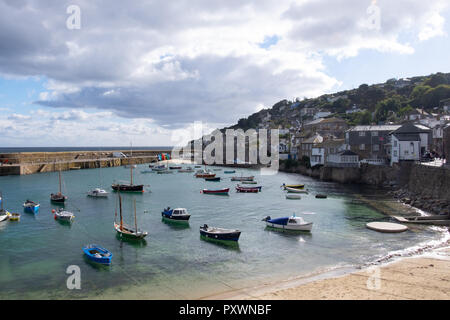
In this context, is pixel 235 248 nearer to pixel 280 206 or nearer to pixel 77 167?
pixel 280 206

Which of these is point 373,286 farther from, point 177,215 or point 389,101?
point 389,101

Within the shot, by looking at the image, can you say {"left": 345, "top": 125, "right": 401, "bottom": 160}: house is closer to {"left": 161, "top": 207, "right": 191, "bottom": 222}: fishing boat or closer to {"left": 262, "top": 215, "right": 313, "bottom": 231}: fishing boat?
{"left": 262, "top": 215, "right": 313, "bottom": 231}: fishing boat

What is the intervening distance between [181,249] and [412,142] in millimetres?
55748

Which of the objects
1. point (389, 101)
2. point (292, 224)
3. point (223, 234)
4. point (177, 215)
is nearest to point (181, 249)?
point (223, 234)

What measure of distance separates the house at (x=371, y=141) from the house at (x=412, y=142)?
30.5 feet

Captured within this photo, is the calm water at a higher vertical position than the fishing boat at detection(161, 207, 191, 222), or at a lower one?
lower

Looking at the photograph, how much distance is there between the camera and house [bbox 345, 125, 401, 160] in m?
77.1

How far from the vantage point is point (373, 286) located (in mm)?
20234

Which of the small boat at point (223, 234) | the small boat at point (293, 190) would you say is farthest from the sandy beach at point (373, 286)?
the small boat at point (293, 190)

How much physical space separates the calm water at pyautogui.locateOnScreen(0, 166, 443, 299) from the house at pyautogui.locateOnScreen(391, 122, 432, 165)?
2495cm

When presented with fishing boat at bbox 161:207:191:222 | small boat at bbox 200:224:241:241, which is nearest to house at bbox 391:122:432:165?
fishing boat at bbox 161:207:191:222

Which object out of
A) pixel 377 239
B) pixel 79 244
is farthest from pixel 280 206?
pixel 79 244

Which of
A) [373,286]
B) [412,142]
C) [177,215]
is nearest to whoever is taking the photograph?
[373,286]

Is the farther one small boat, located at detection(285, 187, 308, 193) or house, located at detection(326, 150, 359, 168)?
house, located at detection(326, 150, 359, 168)
